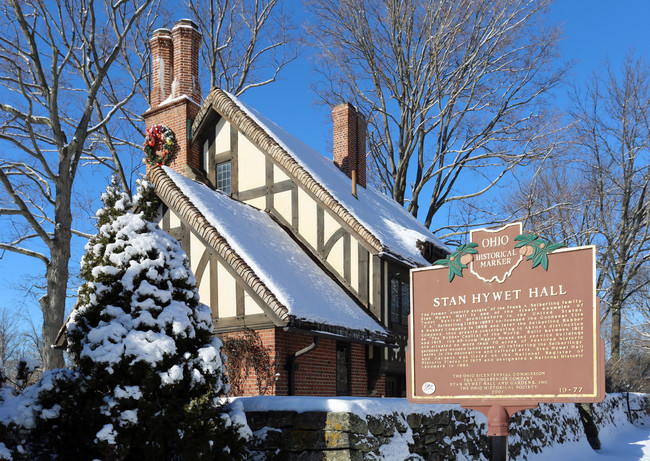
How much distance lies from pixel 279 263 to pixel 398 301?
3933mm

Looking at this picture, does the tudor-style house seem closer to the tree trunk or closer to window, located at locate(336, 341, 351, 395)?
window, located at locate(336, 341, 351, 395)

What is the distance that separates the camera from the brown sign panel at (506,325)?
635 centimetres

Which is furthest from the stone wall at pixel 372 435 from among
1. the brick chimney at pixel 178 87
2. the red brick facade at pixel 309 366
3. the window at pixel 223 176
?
the brick chimney at pixel 178 87

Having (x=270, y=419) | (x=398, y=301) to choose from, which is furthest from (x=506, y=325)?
(x=398, y=301)

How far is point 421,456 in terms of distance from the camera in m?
8.55

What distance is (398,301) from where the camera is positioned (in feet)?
49.9

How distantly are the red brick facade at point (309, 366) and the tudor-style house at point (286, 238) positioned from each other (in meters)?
0.03

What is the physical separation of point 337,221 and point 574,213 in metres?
20.4

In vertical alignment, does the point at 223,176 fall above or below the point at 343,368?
above

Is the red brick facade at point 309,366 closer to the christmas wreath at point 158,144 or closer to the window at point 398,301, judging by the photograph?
the window at point 398,301

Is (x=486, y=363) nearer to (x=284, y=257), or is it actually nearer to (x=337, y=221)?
(x=284, y=257)

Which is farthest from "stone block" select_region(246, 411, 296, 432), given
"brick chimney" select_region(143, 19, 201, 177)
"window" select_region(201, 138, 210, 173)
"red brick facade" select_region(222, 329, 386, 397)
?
"window" select_region(201, 138, 210, 173)

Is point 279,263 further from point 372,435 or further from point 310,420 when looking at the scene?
point 372,435

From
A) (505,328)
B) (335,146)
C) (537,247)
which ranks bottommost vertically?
(505,328)
